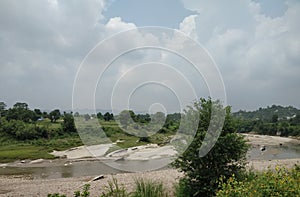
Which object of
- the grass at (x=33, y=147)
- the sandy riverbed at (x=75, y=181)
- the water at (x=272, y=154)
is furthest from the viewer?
the grass at (x=33, y=147)

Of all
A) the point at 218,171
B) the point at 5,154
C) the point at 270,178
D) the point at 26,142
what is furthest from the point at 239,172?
the point at 26,142

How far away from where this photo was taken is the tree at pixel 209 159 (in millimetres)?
8109

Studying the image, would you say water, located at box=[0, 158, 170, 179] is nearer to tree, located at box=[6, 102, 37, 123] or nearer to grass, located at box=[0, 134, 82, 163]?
grass, located at box=[0, 134, 82, 163]

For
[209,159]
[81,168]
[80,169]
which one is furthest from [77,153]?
[209,159]

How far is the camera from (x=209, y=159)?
26.9ft

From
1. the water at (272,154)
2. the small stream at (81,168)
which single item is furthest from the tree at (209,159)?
the water at (272,154)

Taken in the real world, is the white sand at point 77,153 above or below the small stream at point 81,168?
above

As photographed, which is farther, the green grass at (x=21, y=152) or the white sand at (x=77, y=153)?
the white sand at (x=77, y=153)

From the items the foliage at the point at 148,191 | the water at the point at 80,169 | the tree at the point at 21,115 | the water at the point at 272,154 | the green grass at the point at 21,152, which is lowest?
the water at the point at 80,169

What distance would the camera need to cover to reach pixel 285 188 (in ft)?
14.8

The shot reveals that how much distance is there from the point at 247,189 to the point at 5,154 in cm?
3521

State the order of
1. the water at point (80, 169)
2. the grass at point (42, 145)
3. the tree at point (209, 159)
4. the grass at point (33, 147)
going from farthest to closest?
the grass at point (42, 145) → the grass at point (33, 147) → the water at point (80, 169) → the tree at point (209, 159)

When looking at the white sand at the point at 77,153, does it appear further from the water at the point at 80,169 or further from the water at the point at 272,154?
the water at the point at 272,154

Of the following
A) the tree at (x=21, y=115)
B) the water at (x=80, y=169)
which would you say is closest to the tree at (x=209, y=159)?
the water at (x=80, y=169)
